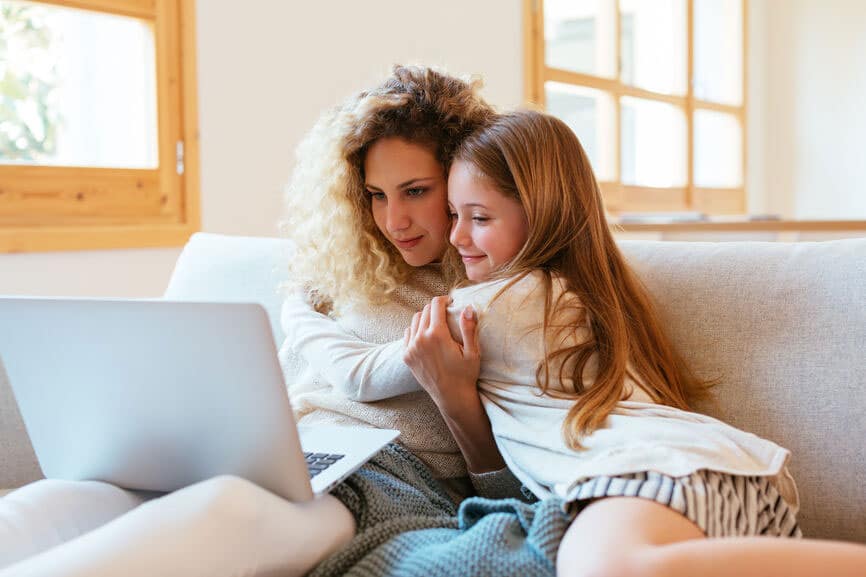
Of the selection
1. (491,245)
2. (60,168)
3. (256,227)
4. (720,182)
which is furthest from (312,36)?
(720,182)

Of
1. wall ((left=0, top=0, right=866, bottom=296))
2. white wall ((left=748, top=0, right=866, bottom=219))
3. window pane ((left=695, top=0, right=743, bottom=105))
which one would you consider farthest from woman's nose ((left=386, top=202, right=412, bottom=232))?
white wall ((left=748, top=0, right=866, bottom=219))

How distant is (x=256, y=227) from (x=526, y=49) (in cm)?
183

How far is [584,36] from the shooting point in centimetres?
508

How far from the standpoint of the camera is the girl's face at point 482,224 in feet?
4.33

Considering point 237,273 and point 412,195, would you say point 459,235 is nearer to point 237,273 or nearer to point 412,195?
point 412,195

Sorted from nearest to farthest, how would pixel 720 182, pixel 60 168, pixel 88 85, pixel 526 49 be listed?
pixel 60 168 < pixel 88 85 < pixel 526 49 < pixel 720 182

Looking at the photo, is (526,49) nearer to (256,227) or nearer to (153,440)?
(256,227)

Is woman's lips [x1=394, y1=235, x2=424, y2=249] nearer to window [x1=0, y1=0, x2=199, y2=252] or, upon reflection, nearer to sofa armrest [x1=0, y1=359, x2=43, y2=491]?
sofa armrest [x1=0, y1=359, x2=43, y2=491]

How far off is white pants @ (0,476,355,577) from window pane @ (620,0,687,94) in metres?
4.86

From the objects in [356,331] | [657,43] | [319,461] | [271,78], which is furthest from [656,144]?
[319,461]

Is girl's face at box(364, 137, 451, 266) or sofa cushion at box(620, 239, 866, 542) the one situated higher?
girl's face at box(364, 137, 451, 266)

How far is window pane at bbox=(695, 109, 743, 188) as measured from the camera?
237 inches

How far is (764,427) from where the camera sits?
1.25 metres

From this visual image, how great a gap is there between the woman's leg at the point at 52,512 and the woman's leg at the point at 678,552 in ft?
1.74
